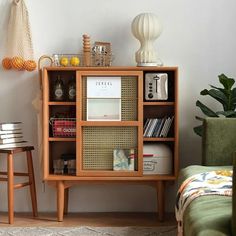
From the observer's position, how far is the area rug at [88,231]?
11.6 feet

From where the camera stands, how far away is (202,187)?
8.44 ft

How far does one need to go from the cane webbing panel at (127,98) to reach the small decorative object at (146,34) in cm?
18

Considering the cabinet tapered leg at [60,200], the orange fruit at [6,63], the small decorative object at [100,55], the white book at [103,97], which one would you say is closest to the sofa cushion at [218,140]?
the white book at [103,97]

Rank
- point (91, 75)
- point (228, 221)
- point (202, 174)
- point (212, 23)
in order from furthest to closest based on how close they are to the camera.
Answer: point (212, 23) < point (91, 75) < point (202, 174) < point (228, 221)

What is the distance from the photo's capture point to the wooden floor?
387 cm

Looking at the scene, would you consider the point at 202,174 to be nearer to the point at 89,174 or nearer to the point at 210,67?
the point at 89,174

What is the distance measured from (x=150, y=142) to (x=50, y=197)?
0.97 metres

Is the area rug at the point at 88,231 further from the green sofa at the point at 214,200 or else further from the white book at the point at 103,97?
the white book at the point at 103,97

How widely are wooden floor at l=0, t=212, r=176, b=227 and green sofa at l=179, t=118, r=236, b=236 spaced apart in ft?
2.44

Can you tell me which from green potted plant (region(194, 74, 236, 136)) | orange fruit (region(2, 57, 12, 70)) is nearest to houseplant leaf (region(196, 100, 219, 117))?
green potted plant (region(194, 74, 236, 136))

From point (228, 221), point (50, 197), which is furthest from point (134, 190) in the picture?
point (228, 221)

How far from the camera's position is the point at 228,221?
1885 millimetres

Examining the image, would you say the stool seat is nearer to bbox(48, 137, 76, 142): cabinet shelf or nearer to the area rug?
bbox(48, 137, 76, 142): cabinet shelf

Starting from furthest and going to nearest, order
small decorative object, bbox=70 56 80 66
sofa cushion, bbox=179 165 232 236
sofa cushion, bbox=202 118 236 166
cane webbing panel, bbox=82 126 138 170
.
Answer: small decorative object, bbox=70 56 80 66
cane webbing panel, bbox=82 126 138 170
sofa cushion, bbox=202 118 236 166
sofa cushion, bbox=179 165 232 236
